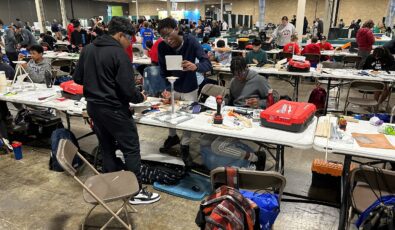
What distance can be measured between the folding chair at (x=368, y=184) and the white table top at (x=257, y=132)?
416mm

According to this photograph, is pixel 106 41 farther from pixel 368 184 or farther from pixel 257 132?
pixel 368 184

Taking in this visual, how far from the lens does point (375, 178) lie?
1.92 meters

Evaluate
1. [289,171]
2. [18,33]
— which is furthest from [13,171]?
[18,33]

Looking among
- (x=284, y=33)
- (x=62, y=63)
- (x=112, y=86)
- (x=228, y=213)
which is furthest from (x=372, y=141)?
(x=284, y=33)

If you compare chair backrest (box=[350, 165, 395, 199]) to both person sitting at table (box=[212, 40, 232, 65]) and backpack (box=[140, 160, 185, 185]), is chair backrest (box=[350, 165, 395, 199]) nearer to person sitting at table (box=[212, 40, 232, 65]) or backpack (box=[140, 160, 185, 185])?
backpack (box=[140, 160, 185, 185])

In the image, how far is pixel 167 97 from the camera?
3.32 m

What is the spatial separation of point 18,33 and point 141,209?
29.2 ft

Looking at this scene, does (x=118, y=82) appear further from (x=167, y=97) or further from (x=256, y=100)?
(x=256, y=100)

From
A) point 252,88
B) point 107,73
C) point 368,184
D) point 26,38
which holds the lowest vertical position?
point 368,184

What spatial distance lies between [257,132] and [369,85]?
2.86 metres

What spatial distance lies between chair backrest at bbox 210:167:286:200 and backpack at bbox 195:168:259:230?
0.18m

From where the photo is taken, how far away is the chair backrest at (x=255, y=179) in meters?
1.78

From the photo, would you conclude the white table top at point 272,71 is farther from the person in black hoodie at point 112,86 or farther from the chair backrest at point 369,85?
the person in black hoodie at point 112,86

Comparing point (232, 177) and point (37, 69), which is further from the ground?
point (37, 69)
